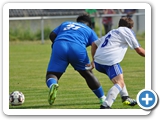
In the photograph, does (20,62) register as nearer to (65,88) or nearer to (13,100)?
(65,88)

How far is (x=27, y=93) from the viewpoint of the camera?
1212 centimetres

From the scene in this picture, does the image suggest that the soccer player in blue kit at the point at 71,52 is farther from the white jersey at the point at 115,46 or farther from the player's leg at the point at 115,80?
the player's leg at the point at 115,80

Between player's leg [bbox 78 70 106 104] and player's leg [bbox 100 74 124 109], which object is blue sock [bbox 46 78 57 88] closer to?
player's leg [bbox 78 70 106 104]

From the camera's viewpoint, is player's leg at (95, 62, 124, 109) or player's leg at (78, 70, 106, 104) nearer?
player's leg at (95, 62, 124, 109)

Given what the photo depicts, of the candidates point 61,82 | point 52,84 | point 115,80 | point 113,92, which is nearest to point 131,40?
point 115,80

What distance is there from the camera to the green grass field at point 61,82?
1076 centimetres

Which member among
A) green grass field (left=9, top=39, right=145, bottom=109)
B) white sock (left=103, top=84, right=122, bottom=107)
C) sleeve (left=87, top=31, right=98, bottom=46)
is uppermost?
sleeve (left=87, top=31, right=98, bottom=46)

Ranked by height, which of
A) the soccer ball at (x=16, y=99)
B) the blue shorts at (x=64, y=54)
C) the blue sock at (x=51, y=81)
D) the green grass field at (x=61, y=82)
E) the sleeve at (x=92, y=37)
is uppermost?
the sleeve at (x=92, y=37)

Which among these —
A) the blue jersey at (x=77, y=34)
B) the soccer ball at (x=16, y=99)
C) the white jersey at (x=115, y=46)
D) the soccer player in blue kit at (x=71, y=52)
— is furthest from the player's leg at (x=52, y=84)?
the white jersey at (x=115, y=46)

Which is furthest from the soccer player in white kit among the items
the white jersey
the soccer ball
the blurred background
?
the blurred background

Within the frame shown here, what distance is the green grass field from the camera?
10.8m

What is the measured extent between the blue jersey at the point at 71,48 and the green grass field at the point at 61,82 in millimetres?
780

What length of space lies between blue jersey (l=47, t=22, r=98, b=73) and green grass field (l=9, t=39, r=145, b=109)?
2.56 ft

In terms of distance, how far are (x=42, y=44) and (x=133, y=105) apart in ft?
48.6
